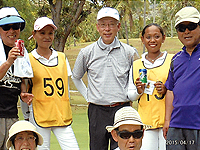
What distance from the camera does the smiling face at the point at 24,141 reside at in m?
4.27

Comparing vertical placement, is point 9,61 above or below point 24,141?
above

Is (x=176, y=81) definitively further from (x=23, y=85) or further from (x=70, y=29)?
(x=70, y=29)

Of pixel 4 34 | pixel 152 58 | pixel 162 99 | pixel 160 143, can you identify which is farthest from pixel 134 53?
pixel 4 34

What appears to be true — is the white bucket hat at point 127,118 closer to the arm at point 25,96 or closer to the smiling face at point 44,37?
the arm at point 25,96


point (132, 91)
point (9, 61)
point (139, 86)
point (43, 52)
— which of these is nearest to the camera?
point (9, 61)

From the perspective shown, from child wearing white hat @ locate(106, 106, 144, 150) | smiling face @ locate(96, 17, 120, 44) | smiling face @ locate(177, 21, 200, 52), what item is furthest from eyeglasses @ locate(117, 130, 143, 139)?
smiling face @ locate(96, 17, 120, 44)

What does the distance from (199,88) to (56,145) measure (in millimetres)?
5181

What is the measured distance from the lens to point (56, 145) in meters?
8.93

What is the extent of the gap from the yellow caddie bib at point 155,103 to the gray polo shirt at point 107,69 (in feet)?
1.19

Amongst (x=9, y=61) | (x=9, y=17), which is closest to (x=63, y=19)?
(x=9, y=17)

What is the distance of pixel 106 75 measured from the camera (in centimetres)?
544

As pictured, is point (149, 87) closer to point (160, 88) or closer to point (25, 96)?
point (160, 88)

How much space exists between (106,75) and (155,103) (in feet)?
2.60
